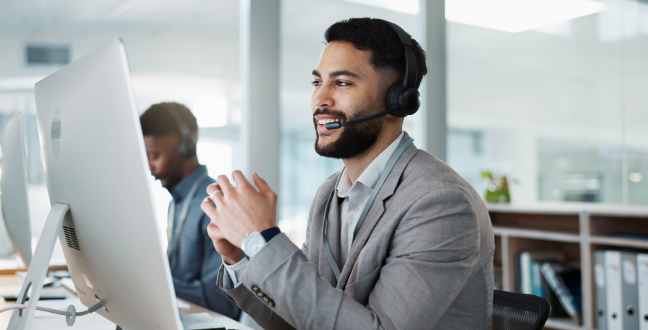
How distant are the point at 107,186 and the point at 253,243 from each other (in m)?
0.27

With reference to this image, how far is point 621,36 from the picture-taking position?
9.91ft

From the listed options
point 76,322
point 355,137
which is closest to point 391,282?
point 355,137

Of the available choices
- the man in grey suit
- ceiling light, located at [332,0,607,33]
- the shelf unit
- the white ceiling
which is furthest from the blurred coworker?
the shelf unit

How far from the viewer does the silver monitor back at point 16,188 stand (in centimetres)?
143

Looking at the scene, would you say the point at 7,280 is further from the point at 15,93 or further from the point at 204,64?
the point at 204,64

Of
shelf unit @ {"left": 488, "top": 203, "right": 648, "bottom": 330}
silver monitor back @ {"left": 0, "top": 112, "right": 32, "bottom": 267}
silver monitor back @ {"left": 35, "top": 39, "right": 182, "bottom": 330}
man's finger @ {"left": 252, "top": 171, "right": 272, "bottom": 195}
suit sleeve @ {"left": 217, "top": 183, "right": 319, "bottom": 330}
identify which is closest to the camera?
silver monitor back @ {"left": 35, "top": 39, "right": 182, "bottom": 330}

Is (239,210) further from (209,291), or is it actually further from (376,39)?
(209,291)

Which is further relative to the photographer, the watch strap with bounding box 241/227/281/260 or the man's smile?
the man's smile

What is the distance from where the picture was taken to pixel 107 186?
2.25 feet

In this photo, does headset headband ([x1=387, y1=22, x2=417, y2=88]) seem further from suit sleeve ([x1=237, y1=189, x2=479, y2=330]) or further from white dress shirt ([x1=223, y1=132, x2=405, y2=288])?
suit sleeve ([x1=237, y1=189, x2=479, y2=330])

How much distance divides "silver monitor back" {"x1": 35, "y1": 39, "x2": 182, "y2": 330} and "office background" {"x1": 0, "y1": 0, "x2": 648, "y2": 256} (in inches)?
57.9

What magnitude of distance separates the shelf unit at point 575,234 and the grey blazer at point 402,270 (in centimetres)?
149

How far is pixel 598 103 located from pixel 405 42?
2.31m

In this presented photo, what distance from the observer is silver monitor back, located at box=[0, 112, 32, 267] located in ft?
4.69
